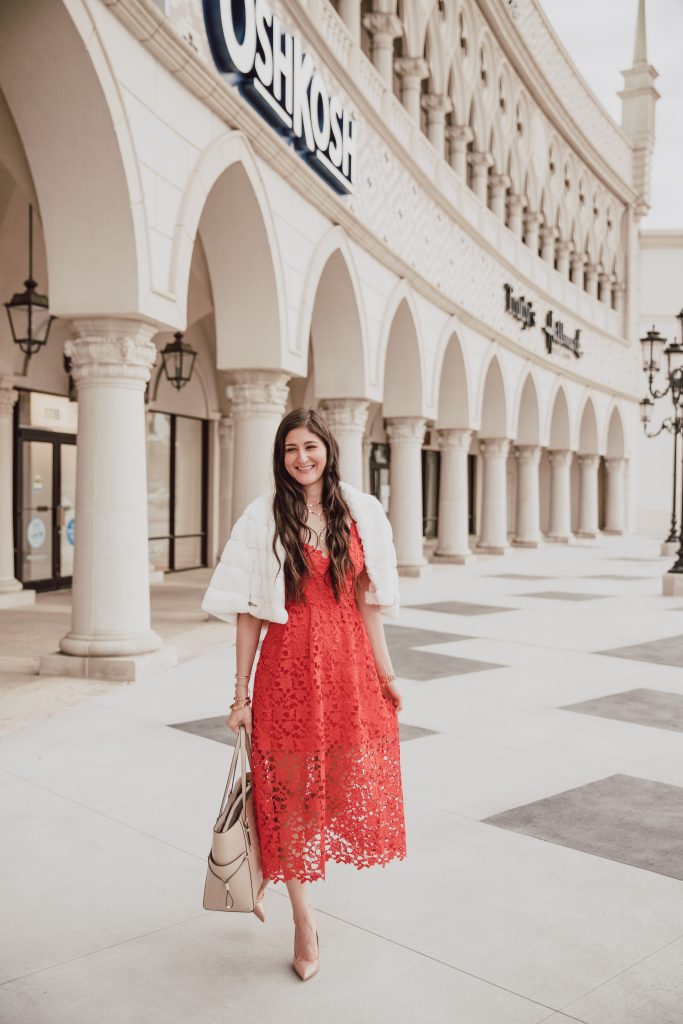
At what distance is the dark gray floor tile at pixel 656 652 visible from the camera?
8.70 meters

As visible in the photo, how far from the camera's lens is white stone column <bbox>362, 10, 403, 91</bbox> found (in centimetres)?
1516

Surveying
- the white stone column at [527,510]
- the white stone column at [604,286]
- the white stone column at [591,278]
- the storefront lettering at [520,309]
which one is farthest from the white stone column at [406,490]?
the white stone column at [604,286]

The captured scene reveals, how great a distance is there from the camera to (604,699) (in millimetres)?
6961

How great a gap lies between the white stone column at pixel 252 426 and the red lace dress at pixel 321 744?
7722mm

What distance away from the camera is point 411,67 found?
16719mm

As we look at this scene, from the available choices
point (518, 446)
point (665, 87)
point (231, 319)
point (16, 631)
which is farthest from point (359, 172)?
point (665, 87)

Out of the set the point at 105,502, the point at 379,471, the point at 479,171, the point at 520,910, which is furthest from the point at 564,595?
the point at 379,471

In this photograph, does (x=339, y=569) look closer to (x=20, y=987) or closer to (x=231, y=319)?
(x=20, y=987)

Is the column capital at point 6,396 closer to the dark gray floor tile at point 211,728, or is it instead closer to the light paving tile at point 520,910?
the dark gray floor tile at point 211,728

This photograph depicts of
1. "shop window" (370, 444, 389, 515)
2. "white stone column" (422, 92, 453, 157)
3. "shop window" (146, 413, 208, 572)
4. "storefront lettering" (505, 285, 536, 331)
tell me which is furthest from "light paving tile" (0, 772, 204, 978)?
"shop window" (370, 444, 389, 515)

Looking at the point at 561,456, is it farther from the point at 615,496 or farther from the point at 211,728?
the point at 211,728

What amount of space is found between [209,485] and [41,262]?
728 centimetres

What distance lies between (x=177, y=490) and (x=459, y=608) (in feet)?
25.4

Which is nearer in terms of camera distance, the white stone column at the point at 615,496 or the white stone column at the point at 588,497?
the white stone column at the point at 588,497
